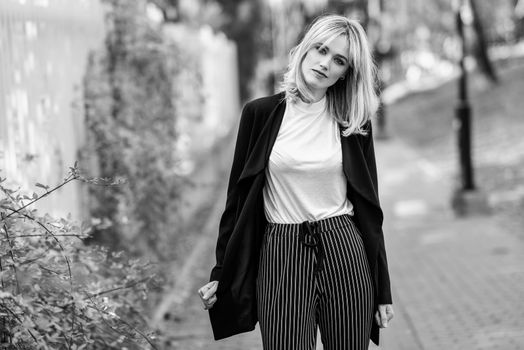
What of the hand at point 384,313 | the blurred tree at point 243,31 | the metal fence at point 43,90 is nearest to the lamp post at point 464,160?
the metal fence at point 43,90

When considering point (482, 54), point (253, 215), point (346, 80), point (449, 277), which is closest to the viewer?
point (253, 215)

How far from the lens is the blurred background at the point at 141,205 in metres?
3.27

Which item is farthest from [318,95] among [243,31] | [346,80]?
[243,31]

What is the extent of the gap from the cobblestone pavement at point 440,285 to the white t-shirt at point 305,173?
8.79 ft

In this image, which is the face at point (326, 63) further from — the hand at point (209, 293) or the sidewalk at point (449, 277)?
the sidewalk at point (449, 277)

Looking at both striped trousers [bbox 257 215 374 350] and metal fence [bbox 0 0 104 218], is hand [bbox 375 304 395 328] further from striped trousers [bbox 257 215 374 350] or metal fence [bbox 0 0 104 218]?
metal fence [bbox 0 0 104 218]

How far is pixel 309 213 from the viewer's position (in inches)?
124

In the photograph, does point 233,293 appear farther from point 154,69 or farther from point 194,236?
point 194,236

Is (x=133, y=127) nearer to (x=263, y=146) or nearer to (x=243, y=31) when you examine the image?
(x=263, y=146)

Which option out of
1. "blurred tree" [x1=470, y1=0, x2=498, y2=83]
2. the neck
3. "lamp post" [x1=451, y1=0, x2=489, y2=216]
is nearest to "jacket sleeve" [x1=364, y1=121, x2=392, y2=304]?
the neck

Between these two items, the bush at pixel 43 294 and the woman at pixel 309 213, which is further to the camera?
the woman at pixel 309 213

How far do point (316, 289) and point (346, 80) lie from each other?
2.78ft

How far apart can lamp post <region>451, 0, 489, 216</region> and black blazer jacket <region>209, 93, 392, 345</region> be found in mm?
7149

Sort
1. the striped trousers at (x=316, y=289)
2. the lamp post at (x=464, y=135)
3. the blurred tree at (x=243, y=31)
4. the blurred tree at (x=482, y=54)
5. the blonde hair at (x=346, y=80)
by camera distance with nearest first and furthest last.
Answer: the striped trousers at (x=316, y=289) → the blonde hair at (x=346, y=80) → the lamp post at (x=464, y=135) → the blurred tree at (x=482, y=54) → the blurred tree at (x=243, y=31)
